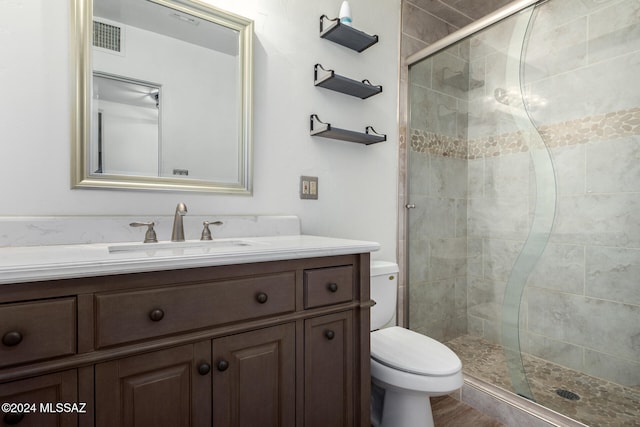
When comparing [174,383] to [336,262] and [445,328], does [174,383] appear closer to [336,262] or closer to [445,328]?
[336,262]

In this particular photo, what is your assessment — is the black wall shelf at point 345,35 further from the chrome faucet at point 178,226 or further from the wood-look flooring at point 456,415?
the wood-look flooring at point 456,415

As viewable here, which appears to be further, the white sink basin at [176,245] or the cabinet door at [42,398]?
the white sink basin at [176,245]

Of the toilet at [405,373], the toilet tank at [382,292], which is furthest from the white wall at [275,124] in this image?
the toilet at [405,373]

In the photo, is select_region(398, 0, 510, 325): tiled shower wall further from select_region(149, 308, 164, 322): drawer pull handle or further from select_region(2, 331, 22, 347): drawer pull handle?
select_region(2, 331, 22, 347): drawer pull handle

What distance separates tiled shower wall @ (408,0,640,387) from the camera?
1.70 metres

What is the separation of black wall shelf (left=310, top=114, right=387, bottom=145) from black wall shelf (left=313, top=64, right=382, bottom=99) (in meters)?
0.17

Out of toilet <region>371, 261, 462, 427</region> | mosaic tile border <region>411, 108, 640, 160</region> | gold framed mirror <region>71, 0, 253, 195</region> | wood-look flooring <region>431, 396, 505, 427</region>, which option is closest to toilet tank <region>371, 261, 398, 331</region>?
toilet <region>371, 261, 462, 427</region>

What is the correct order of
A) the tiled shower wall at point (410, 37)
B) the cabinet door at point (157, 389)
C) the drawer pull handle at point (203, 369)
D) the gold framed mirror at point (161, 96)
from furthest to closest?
the tiled shower wall at point (410, 37), the gold framed mirror at point (161, 96), the drawer pull handle at point (203, 369), the cabinet door at point (157, 389)

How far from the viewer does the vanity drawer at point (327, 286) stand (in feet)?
3.57

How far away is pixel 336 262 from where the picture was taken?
1154mm

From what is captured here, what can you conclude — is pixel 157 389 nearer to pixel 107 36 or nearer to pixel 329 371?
pixel 329 371

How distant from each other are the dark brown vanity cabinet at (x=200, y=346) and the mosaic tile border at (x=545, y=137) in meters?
1.35

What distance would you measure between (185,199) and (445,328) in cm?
190

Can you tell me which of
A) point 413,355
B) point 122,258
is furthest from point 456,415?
point 122,258
